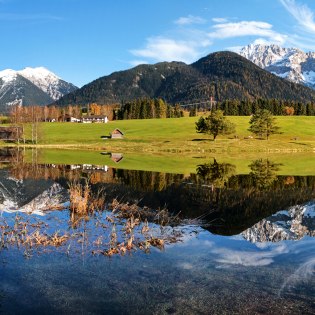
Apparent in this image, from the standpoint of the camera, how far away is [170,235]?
75.9ft

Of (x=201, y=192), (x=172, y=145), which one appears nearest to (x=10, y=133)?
(x=172, y=145)

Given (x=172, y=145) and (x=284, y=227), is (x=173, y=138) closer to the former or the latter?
(x=172, y=145)

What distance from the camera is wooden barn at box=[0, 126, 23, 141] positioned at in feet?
502

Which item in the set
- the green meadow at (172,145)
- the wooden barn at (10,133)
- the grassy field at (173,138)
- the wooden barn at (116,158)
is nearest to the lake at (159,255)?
the green meadow at (172,145)

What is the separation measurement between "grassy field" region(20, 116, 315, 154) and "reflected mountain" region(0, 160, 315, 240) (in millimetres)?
58426

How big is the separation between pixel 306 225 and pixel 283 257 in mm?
8506

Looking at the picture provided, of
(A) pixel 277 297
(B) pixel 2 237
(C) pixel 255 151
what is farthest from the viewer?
(C) pixel 255 151

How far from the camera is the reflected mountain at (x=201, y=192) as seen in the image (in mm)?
29016

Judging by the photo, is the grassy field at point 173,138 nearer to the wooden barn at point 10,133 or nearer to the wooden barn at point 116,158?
the wooden barn at point 10,133

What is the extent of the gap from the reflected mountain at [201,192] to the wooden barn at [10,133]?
104m

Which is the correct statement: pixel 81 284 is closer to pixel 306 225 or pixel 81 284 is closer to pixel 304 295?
pixel 304 295

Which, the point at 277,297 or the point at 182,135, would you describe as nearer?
the point at 277,297

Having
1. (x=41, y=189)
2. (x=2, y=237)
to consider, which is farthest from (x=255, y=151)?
(x=2, y=237)

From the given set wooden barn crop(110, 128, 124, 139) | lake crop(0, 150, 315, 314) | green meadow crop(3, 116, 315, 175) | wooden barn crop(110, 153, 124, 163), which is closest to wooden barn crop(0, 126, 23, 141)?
green meadow crop(3, 116, 315, 175)
